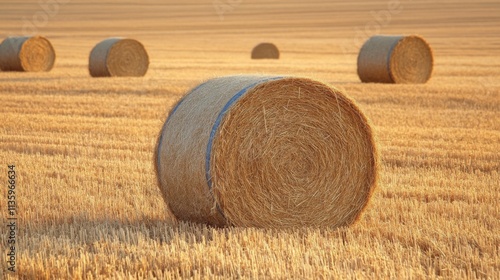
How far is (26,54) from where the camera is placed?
26250 millimetres

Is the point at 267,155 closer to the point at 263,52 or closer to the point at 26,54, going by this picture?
the point at 26,54

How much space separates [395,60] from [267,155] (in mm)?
14647

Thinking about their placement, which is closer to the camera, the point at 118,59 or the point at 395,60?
the point at 395,60

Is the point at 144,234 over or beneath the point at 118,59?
beneath

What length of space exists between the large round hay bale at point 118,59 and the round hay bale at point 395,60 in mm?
6679

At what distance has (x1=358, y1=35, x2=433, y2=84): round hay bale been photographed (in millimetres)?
21484

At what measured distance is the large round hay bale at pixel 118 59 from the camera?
2392cm

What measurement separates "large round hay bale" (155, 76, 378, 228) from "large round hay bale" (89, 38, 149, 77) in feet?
53.8

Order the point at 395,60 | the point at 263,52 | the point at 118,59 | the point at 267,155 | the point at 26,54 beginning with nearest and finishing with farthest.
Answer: the point at 267,155 → the point at 395,60 → the point at 118,59 → the point at 26,54 → the point at 263,52

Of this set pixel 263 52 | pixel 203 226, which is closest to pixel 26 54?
pixel 263 52

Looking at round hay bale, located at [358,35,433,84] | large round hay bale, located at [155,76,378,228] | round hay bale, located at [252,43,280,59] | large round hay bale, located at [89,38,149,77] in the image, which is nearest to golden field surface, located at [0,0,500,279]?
large round hay bale, located at [155,76,378,228]

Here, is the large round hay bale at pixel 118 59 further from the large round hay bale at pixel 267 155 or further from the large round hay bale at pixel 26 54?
the large round hay bale at pixel 267 155

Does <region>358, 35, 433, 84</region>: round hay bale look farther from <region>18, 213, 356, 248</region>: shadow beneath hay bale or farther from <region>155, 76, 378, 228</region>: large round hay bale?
<region>18, 213, 356, 248</region>: shadow beneath hay bale

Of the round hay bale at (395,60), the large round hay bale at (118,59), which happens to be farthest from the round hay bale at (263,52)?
the round hay bale at (395,60)
